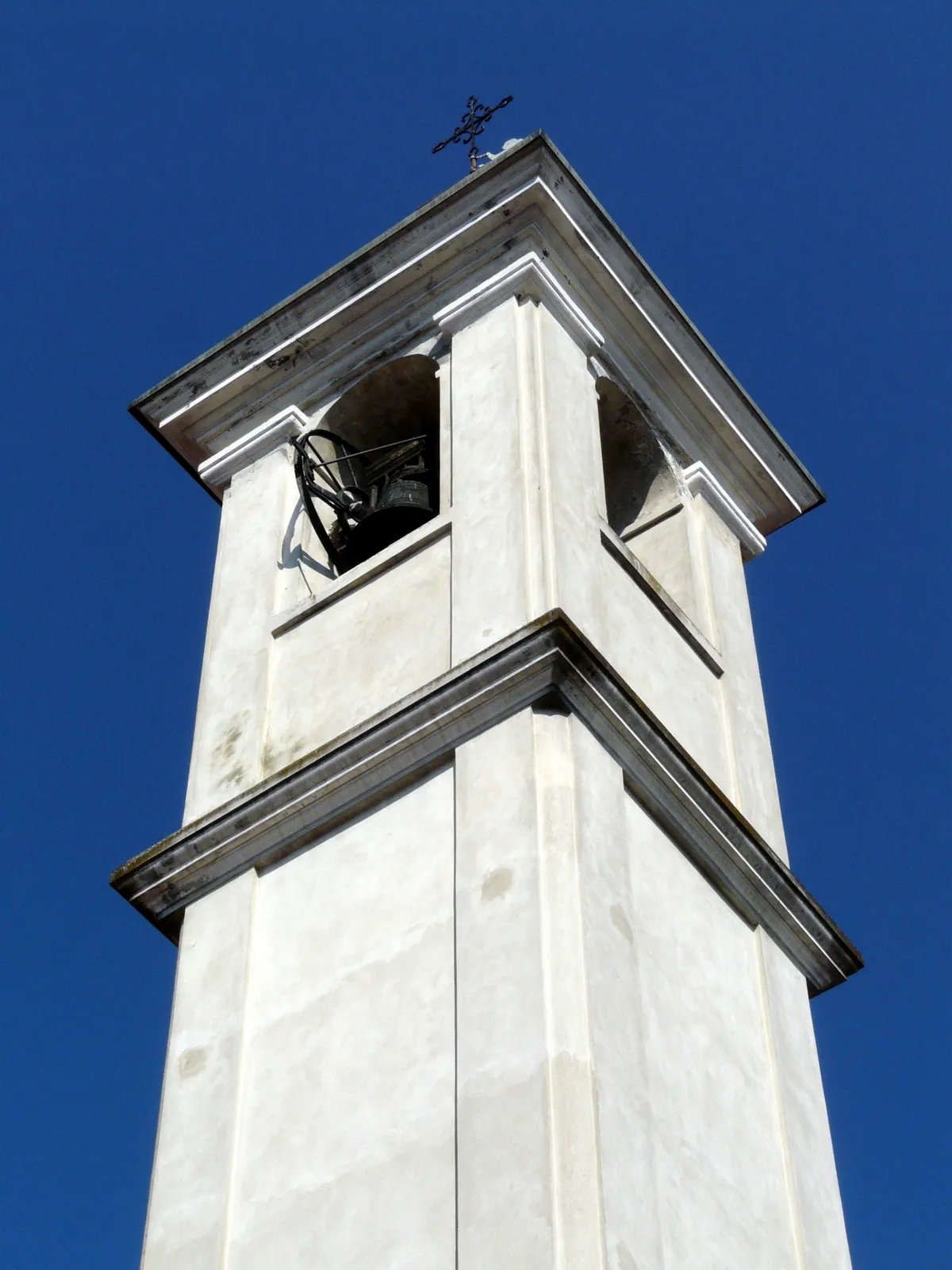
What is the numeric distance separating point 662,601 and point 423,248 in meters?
2.97

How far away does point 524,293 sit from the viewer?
13.3 m

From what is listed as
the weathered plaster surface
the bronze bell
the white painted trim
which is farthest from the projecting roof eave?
the weathered plaster surface

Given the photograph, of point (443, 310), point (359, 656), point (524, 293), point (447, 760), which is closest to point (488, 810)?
point (447, 760)

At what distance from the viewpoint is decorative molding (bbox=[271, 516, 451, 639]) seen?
1222cm

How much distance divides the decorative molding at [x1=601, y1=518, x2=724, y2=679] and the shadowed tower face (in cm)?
3

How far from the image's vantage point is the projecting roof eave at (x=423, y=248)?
45.1 ft

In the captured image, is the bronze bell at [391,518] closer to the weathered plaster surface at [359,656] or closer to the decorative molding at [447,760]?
the weathered plaster surface at [359,656]

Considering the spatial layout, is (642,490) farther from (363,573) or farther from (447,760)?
(447,760)

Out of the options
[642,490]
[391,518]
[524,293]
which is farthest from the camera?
[642,490]

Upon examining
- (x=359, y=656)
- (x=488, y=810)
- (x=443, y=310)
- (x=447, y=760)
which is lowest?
(x=488, y=810)

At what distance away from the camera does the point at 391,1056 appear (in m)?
9.73

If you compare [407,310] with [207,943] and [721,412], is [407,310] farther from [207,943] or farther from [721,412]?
[207,943]

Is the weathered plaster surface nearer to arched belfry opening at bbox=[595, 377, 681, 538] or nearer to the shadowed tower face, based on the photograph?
the shadowed tower face

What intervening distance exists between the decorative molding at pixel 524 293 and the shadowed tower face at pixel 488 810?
0.03 m
